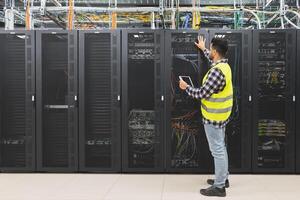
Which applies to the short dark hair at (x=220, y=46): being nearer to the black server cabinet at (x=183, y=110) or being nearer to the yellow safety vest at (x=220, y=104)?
the yellow safety vest at (x=220, y=104)

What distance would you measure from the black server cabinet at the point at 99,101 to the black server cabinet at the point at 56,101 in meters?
0.09

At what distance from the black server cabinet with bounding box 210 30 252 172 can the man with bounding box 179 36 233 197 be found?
752mm

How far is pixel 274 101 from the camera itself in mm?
3602

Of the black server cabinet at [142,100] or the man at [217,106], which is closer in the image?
the man at [217,106]

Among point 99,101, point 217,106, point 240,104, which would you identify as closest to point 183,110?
point 240,104

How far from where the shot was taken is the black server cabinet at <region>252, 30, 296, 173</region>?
11.8ft

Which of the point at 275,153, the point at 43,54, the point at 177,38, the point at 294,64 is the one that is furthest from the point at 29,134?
the point at 294,64

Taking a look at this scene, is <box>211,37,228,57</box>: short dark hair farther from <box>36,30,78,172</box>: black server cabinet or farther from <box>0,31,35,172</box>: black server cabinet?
<box>0,31,35,172</box>: black server cabinet

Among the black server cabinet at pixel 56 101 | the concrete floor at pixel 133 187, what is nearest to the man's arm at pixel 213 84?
the concrete floor at pixel 133 187

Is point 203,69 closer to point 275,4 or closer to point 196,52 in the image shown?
point 196,52

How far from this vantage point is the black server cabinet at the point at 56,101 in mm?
3650

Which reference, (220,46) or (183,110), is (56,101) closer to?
(183,110)

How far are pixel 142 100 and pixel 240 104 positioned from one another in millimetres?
1084

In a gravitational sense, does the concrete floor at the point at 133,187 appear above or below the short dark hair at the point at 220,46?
below
